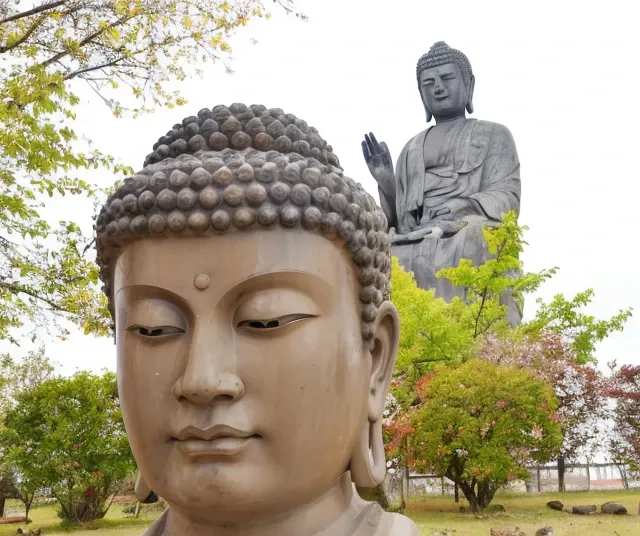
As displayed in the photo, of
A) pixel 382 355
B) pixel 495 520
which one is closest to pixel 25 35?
pixel 382 355

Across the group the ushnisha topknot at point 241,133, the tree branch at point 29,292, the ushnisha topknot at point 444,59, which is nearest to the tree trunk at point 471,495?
the tree branch at point 29,292

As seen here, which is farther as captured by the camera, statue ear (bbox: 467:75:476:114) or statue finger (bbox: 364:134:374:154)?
statue ear (bbox: 467:75:476:114)

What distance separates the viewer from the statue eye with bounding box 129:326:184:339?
6.23 feet

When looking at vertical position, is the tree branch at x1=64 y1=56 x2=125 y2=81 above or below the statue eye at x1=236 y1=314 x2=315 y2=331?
above

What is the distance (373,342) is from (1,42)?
17.0 ft

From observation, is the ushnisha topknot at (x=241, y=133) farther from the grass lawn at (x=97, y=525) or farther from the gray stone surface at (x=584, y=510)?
the gray stone surface at (x=584, y=510)

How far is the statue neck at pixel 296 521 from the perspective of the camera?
1.96 m

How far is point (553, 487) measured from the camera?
1564 centimetres

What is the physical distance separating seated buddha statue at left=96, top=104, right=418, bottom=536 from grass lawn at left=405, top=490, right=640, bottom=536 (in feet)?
20.0

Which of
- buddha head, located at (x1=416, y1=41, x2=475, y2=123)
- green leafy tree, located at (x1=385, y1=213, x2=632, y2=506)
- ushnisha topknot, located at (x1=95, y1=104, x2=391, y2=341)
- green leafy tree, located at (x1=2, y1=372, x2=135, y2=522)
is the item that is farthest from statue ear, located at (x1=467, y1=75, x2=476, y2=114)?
ushnisha topknot, located at (x1=95, y1=104, x2=391, y2=341)

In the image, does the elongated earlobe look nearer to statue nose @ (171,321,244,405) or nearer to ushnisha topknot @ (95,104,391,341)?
ushnisha topknot @ (95,104,391,341)

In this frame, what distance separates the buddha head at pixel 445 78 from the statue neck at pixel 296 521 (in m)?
14.4

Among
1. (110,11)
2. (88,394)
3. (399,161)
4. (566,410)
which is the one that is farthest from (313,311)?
(399,161)

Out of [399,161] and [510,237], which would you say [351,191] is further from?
[399,161]
